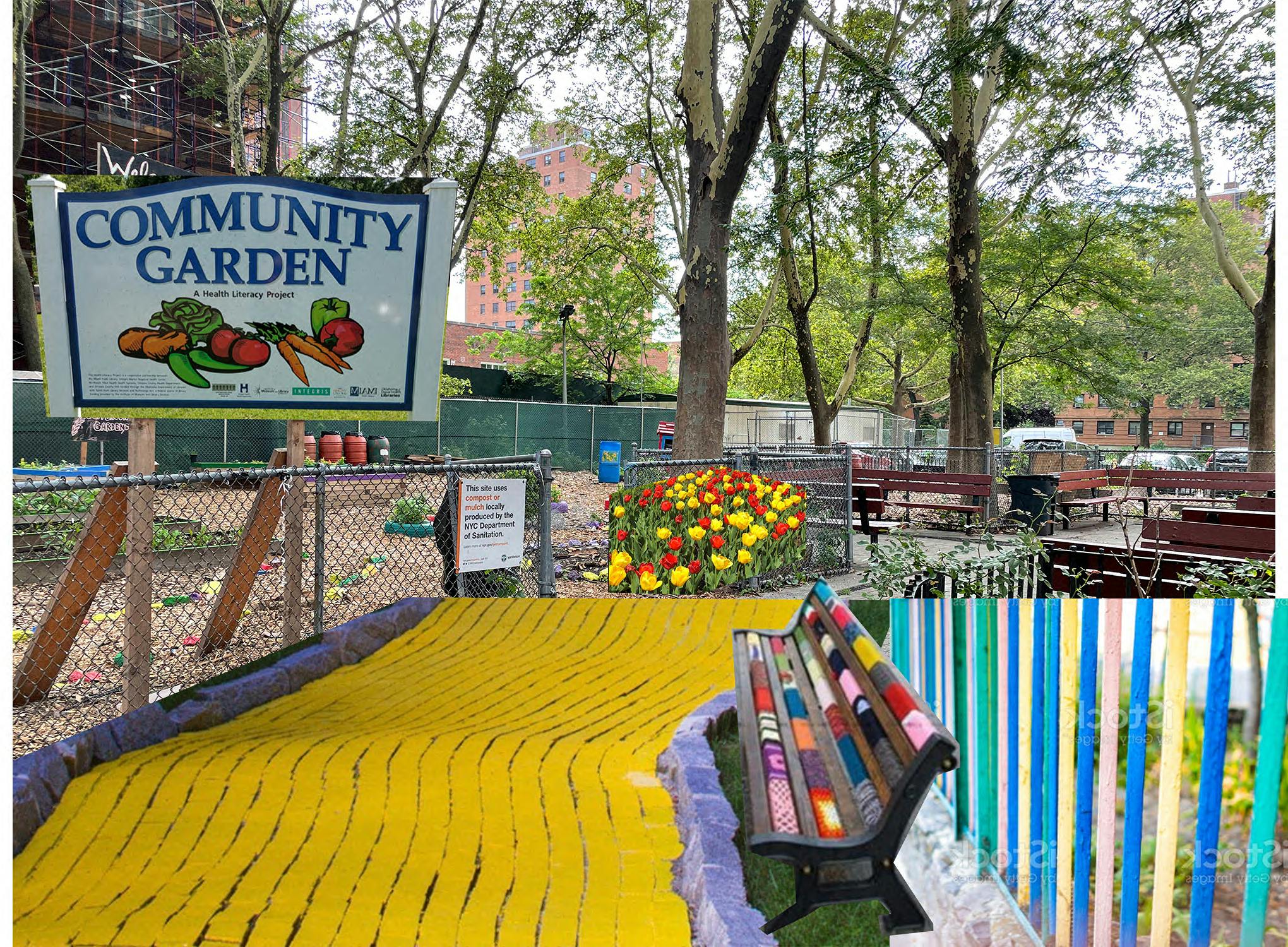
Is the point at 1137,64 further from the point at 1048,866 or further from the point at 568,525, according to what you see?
the point at 568,525

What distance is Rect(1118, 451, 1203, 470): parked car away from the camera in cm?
262

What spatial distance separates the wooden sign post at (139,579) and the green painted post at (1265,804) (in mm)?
3052

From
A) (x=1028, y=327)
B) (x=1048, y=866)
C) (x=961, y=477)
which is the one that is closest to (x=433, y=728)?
(x=1048, y=866)

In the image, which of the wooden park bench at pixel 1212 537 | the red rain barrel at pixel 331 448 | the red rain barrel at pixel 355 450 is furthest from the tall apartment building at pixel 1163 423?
the red rain barrel at pixel 331 448

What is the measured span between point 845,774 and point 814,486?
3279 millimetres

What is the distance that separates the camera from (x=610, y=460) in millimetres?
14555

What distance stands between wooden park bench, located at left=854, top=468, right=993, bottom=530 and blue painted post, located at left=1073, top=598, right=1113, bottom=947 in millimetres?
1180

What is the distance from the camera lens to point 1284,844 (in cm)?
176

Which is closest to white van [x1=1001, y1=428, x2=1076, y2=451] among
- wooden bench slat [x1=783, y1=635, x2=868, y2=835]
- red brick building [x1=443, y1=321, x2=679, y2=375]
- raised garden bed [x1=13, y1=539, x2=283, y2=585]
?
wooden bench slat [x1=783, y1=635, x2=868, y2=835]

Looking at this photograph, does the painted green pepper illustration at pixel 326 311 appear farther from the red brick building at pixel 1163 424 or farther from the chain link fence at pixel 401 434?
the red brick building at pixel 1163 424

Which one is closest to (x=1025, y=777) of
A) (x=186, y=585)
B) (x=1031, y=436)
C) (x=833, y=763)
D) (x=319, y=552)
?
(x=833, y=763)

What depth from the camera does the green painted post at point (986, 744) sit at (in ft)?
6.70

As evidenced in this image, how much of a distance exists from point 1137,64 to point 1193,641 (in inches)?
64.5

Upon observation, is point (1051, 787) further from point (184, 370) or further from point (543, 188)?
point (543, 188)
